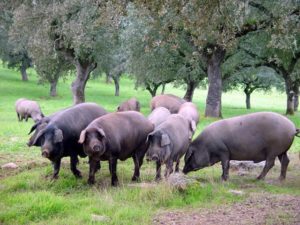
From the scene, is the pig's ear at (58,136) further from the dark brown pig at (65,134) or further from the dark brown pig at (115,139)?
the dark brown pig at (115,139)

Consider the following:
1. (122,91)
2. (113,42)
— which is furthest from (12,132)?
(122,91)

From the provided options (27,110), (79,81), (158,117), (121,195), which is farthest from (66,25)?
(121,195)

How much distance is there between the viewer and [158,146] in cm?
935

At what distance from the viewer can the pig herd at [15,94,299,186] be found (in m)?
9.24

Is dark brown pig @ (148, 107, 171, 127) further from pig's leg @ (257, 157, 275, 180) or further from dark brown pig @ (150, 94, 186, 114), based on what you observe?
dark brown pig @ (150, 94, 186, 114)

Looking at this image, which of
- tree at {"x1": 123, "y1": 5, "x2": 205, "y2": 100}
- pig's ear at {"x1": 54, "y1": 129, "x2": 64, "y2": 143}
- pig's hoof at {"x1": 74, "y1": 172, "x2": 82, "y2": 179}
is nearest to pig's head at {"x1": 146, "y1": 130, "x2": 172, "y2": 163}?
pig's hoof at {"x1": 74, "y1": 172, "x2": 82, "y2": 179}

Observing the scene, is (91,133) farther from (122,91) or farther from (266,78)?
(122,91)

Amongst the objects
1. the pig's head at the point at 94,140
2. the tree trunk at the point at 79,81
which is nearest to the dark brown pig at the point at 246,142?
the pig's head at the point at 94,140

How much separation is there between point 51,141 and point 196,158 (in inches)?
129

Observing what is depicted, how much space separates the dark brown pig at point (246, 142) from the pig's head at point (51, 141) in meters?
2.92

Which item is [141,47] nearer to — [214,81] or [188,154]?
[214,81]

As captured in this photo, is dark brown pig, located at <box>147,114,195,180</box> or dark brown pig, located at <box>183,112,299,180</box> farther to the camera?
dark brown pig, located at <box>183,112,299,180</box>

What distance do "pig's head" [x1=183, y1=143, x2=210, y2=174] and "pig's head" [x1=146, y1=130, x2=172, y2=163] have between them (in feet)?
3.57

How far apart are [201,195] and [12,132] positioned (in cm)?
1257
